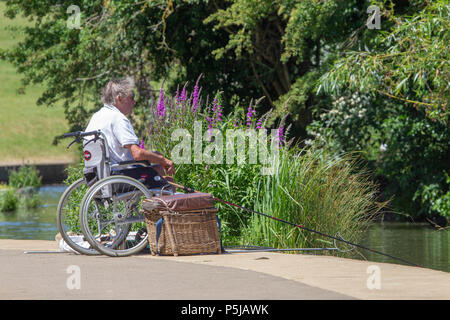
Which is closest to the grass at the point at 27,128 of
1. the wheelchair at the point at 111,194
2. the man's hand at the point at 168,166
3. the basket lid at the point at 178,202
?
the wheelchair at the point at 111,194

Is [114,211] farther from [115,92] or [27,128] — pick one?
[27,128]

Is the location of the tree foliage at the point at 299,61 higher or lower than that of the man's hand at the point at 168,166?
higher

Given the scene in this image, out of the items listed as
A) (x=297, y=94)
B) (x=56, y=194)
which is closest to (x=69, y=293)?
(x=297, y=94)

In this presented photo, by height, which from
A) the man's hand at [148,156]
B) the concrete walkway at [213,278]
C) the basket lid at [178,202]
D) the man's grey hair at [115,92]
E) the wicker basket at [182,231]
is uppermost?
the man's grey hair at [115,92]

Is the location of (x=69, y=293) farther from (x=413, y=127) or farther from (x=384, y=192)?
(x=384, y=192)

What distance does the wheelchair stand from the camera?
24.9ft

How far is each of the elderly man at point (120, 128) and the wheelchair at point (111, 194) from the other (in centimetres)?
8

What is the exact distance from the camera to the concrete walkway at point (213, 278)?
18.5 feet

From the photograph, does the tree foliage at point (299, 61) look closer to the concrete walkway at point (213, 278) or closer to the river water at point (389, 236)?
the river water at point (389, 236)

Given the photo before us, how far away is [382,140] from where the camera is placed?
733 inches

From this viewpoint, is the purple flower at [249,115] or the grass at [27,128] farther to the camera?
the grass at [27,128]

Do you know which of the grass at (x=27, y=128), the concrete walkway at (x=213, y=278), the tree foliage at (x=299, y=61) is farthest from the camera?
the grass at (x=27, y=128)

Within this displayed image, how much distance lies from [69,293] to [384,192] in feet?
43.4
